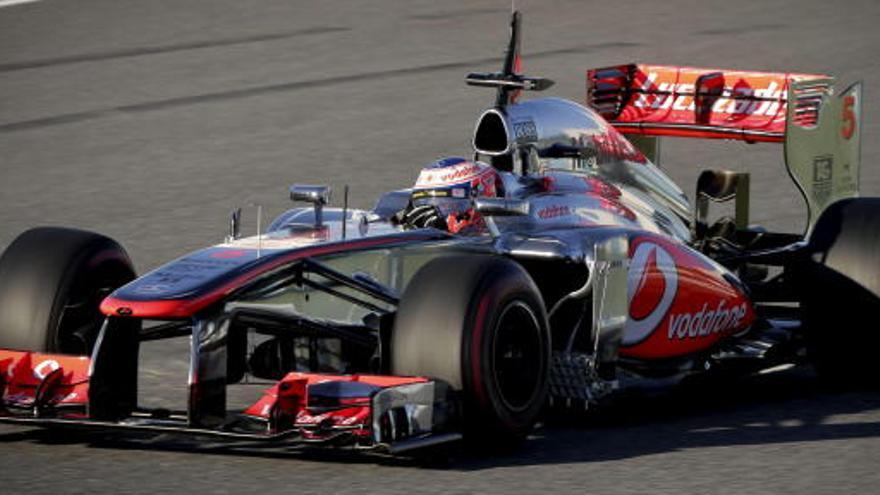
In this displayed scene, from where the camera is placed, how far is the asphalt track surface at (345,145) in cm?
750

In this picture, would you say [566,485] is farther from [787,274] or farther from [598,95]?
[598,95]

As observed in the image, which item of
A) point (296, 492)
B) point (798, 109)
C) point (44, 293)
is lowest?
point (296, 492)

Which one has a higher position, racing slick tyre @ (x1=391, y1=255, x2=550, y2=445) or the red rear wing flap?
the red rear wing flap

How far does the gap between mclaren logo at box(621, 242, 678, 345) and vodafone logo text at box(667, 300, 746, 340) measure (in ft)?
0.33

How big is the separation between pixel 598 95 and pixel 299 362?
3.28 metres

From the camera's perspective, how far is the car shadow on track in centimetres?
775

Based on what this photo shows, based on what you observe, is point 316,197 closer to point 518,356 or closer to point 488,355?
point 518,356

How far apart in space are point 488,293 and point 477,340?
0.66ft

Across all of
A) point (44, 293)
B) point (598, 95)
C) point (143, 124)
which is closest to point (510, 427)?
point (44, 293)

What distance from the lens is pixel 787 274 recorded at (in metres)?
9.73

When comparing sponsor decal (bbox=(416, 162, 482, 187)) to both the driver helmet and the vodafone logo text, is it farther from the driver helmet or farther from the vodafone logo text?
the vodafone logo text

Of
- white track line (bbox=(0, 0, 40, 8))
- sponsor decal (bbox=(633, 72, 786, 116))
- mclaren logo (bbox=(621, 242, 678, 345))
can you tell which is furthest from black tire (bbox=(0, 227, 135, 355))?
white track line (bbox=(0, 0, 40, 8))

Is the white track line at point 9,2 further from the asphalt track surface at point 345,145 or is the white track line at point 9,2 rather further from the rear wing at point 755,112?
the rear wing at point 755,112

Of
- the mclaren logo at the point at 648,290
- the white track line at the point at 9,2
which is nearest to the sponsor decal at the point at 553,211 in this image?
the mclaren logo at the point at 648,290
